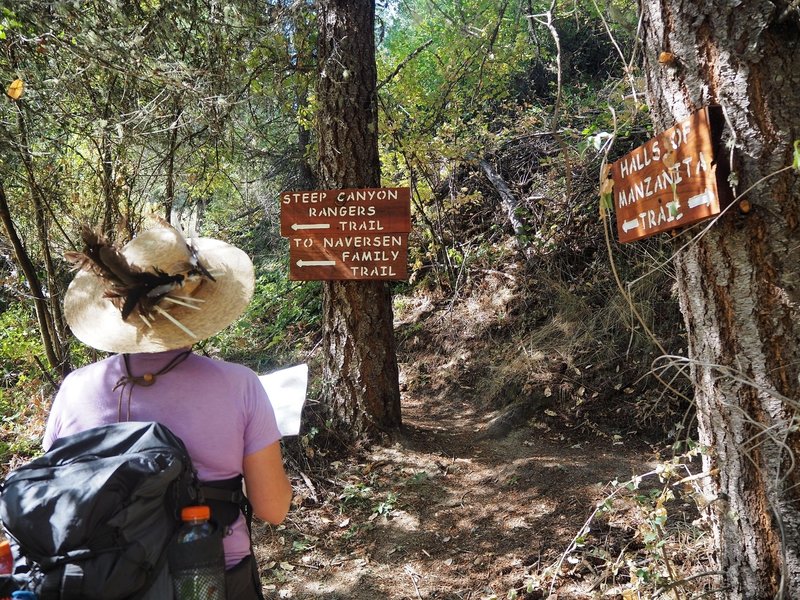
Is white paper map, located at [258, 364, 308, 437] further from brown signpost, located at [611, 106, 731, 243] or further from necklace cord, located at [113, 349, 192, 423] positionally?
brown signpost, located at [611, 106, 731, 243]

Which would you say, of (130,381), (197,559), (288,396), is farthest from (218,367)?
(288,396)

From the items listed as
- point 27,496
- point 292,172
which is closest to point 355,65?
point 27,496

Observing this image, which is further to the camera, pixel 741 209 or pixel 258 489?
pixel 741 209

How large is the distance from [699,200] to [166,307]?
5.87 ft

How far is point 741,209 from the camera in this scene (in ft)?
7.00

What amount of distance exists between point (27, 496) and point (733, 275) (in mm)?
2225

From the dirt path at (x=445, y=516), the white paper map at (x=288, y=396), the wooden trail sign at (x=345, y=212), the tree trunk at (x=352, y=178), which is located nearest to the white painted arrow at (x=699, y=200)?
the white paper map at (x=288, y=396)

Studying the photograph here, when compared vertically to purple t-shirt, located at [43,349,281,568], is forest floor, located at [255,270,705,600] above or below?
below

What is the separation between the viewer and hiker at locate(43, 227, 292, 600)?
1833 mm

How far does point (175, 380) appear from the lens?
6.11 feet

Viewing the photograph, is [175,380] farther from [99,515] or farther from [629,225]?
[629,225]

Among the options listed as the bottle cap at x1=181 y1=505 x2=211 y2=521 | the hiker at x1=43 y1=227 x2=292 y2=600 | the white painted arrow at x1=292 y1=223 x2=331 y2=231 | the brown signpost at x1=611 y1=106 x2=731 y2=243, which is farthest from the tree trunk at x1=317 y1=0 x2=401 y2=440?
the bottle cap at x1=181 y1=505 x2=211 y2=521

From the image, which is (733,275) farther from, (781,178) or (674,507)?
(674,507)

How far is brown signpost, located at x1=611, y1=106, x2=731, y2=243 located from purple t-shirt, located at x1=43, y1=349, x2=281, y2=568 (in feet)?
5.08
